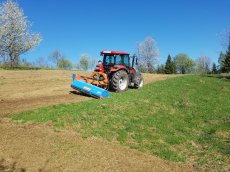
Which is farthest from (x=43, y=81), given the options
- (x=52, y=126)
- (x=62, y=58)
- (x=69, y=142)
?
(x=62, y=58)

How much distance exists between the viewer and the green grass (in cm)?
959

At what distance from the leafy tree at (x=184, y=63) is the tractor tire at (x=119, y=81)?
95831mm

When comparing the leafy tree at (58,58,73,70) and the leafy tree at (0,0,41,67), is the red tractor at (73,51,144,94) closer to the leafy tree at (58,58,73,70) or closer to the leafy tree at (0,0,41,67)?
the leafy tree at (0,0,41,67)

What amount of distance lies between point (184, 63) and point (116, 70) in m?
97.6

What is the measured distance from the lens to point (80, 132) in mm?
10359

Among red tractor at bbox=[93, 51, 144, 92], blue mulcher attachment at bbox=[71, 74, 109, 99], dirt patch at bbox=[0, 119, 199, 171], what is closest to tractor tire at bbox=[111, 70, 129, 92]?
red tractor at bbox=[93, 51, 144, 92]

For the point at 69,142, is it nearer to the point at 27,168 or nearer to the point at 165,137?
the point at 27,168

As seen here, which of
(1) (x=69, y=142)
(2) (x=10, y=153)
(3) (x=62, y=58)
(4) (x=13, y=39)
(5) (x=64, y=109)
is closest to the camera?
(2) (x=10, y=153)

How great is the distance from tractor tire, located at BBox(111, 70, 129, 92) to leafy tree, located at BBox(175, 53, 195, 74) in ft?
314

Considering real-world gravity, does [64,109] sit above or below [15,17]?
below

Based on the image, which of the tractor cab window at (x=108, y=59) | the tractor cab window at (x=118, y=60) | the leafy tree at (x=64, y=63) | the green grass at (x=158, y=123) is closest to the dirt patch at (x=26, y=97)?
the green grass at (x=158, y=123)

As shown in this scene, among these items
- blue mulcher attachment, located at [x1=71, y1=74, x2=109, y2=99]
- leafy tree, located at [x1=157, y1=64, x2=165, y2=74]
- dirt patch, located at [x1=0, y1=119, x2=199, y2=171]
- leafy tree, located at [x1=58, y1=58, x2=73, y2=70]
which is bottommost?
dirt patch, located at [x1=0, y1=119, x2=199, y2=171]

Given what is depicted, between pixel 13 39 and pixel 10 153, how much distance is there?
3323 centimetres

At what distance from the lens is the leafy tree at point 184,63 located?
111875 mm
